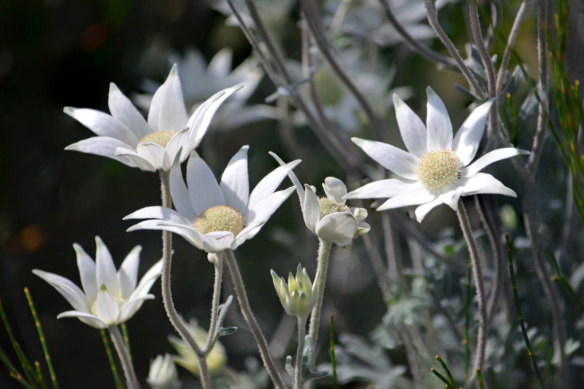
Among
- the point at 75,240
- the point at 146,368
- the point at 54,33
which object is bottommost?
the point at 146,368

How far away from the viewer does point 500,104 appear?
76cm

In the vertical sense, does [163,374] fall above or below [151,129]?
below

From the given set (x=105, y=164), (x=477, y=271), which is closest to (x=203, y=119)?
(x=477, y=271)

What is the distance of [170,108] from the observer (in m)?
0.72

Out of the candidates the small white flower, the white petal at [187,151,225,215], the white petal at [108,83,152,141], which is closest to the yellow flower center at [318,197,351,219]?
the white petal at [187,151,225,215]

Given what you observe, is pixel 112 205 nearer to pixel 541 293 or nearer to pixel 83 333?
pixel 83 333

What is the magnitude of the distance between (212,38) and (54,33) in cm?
42

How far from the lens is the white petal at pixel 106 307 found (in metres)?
0.67

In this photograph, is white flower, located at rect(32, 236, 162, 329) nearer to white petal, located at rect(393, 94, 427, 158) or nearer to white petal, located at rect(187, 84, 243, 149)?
white petal, located at rect(187, 84, 243, 149)

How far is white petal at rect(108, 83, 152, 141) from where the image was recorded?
0.71 m

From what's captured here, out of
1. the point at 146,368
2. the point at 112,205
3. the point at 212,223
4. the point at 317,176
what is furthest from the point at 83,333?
the point at 212,223

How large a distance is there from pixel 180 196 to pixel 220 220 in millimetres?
61

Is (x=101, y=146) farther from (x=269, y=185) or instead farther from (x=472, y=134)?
(x=472, y=134)

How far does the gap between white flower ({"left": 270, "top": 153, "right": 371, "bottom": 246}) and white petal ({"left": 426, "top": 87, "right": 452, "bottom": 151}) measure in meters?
0.11
